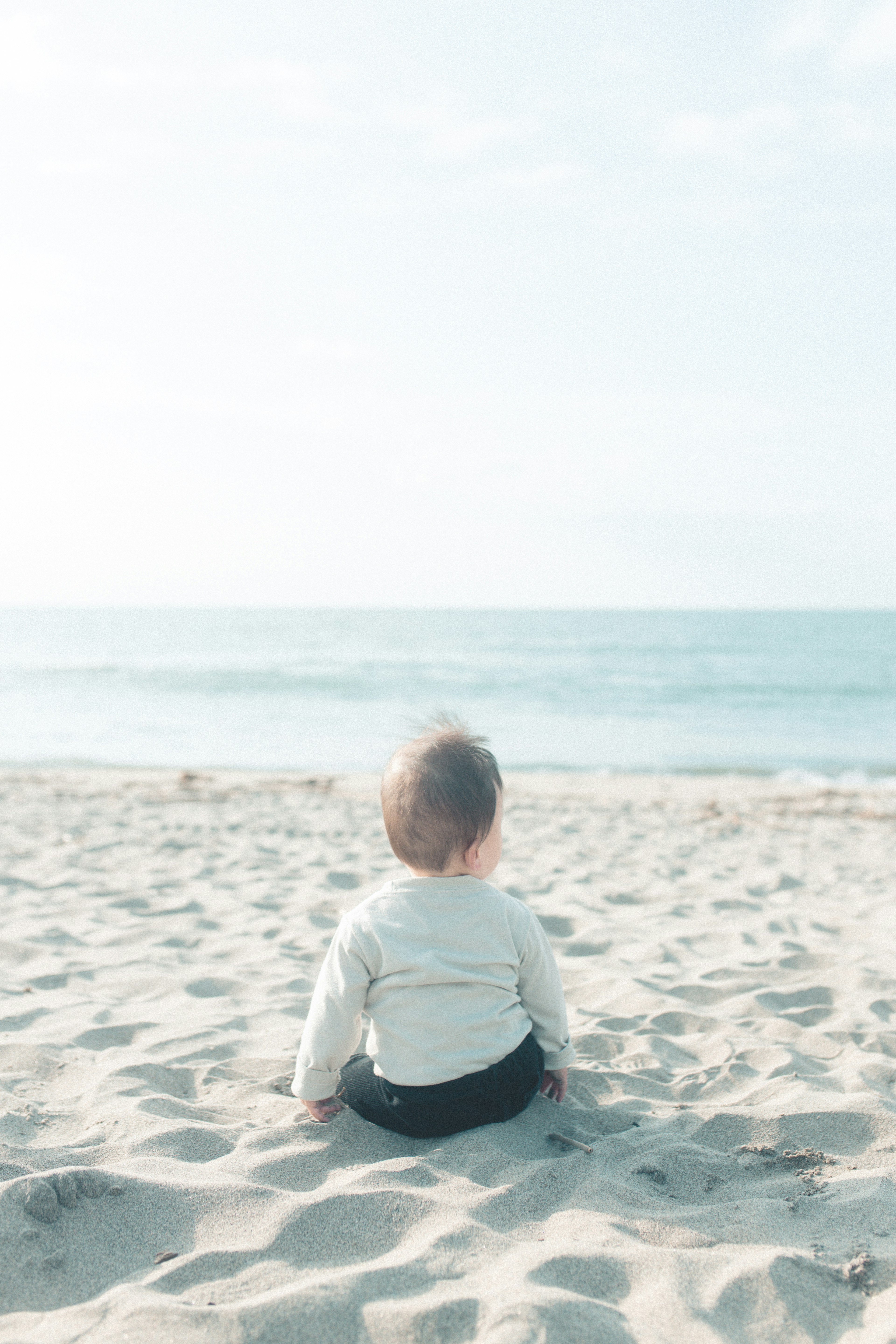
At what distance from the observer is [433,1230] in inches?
68.9

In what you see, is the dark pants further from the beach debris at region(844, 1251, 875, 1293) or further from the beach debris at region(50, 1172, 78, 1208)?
the beach debris at region(844, 1251, 875, 1293)

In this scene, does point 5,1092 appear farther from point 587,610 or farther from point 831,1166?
point 587,610

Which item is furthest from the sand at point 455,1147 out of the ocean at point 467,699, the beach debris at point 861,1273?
the ocean at point 467,699

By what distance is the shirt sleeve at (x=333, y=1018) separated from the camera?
216cm

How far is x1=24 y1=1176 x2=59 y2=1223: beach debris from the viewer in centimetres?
175

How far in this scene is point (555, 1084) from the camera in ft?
7.92

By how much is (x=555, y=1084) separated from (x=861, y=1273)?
912mm

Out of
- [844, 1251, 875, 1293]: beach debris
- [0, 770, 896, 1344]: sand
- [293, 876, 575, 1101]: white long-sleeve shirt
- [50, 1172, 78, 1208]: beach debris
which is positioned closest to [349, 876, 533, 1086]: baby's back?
[293, 876, 575, 1101]: white long-sleeve shirt

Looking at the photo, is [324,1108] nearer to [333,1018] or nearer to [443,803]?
[333,1018]

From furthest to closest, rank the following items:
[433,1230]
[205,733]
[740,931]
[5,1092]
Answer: [205,733] → [740,931] → [5,1092] → [433,1230]

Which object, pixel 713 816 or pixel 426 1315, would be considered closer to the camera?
pixel 426 1315

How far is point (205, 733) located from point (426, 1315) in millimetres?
15864

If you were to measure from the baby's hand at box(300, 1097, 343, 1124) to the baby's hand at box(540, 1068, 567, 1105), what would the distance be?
0.54 m

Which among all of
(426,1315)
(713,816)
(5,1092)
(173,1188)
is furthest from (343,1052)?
(713,816)
